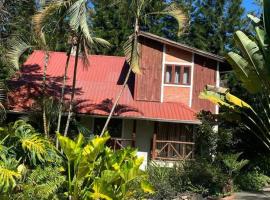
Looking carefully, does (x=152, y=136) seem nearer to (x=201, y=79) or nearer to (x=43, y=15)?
(x=201, y=79)

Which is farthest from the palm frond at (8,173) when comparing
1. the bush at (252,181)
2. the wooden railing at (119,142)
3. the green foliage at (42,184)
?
the wooden railing at (119,142)

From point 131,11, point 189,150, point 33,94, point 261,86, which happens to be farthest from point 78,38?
point 189,150

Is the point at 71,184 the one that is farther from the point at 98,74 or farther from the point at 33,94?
the point at 98,74

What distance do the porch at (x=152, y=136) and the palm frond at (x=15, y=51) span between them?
7347mm

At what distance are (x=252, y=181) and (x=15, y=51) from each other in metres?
9.34

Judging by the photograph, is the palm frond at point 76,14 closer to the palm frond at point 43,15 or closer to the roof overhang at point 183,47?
the palm frond at point 43,15

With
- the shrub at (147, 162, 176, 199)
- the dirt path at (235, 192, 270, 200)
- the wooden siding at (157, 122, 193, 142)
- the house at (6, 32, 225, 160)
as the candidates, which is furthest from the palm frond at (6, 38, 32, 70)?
the wooden siding at (157, 122, 193, 142)

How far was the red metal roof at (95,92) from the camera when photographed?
22406 mm

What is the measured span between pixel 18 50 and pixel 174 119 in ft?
26.3

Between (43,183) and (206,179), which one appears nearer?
(43,183)

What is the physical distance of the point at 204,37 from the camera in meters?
39.2

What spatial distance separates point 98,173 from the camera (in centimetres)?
1195

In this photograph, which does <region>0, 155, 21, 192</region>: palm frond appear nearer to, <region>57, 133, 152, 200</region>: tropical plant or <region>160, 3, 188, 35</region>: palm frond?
<region>57, 133, 152, 200</region>: tropical plant

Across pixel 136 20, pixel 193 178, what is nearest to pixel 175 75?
pixel 136 20
